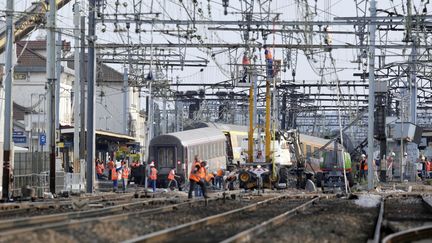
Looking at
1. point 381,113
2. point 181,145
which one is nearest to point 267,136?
point 181,145

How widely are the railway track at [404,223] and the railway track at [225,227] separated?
81.7 inches

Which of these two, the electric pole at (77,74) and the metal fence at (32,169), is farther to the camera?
the electric pole at (77,74)

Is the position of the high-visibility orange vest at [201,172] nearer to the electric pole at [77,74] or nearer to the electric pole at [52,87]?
the electric pole at [52,87]

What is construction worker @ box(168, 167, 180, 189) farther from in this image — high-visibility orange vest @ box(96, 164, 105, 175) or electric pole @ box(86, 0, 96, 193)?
high-visibility orange vest @ box(96, 164, 105, 175)

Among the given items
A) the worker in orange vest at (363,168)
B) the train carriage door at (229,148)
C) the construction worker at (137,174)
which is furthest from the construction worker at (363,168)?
the construction worker at (137,174)

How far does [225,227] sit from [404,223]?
4.42m

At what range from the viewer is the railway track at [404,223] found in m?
16.4

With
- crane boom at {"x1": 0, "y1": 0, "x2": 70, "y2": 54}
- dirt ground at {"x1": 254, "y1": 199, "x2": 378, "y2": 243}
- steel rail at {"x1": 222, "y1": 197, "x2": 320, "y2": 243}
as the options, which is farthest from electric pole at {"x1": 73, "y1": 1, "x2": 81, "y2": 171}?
steel rail at {"x1": 222, "y1": 197, "x2": 320, "y2": 243}

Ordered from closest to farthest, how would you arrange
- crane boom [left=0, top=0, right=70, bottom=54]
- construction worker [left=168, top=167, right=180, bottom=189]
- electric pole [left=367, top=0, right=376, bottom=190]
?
1. crane boom [left=0, top=0, right=70, bottom=54]
2. electric pole [left=367, top=0, right=376, bottom=190]
3. construction worker [left=168, top=167, right=180, bottom=189]

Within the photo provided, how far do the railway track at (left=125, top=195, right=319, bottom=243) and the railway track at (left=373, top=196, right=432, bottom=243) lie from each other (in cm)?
208

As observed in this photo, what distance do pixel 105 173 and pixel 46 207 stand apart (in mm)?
38439

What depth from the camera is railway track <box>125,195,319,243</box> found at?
14618 millimetres

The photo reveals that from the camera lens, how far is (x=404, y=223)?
66.6ft

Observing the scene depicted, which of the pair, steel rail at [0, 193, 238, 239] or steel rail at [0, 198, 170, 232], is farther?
steel rail at [0, 198, 170, 232]
